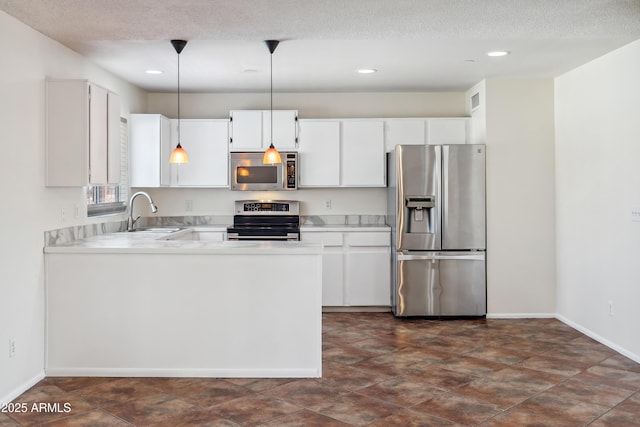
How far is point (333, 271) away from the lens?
6270mm

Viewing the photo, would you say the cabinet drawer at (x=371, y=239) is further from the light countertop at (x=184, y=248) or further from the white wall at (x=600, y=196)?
A: the light countertop at (x=184, y=248)

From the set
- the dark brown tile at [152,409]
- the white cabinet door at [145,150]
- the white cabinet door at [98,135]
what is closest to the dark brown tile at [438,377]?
the dark brown tile at [152,409]

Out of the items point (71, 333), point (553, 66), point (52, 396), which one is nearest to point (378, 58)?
point (553, 66)

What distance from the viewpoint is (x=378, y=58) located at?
5.04 metres

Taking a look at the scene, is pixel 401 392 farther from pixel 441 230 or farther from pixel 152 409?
pixel 441 230

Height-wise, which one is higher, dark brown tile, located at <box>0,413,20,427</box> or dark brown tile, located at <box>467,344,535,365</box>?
dark brown tile, located at <box>467,344,535,365</box>

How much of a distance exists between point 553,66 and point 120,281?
415cm

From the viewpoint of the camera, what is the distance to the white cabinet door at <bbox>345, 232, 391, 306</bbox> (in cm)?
627

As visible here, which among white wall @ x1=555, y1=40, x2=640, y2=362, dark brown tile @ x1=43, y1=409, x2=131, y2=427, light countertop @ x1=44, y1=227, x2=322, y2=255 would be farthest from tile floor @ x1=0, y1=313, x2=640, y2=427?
light countertop @ x1=44, y1=227, x2=322, y2=255

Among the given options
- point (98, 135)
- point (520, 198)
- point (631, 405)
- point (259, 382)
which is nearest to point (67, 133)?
point (98, 135)

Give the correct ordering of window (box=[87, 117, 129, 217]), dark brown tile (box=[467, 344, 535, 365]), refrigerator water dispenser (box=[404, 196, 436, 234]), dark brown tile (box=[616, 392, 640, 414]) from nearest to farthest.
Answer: dark brown tile (box=[616, 392, 640, 414]), dark brown tile (box=[467, 344, 535, 365]), window (box=[87, 117, 129, 217]), refrigerator water dispenser (box=[404, 196, 436, 234])

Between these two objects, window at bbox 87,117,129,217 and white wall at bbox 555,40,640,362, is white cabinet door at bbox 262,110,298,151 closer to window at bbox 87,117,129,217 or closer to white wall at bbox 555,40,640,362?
window at bbox 87,117,129,217

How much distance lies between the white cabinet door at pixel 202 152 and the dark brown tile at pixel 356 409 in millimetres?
3443

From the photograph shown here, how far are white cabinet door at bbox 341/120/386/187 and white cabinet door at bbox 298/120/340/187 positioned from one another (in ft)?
0.32
